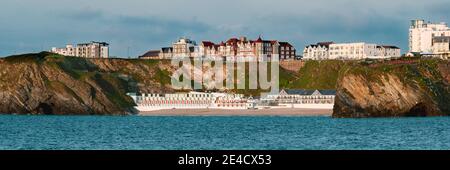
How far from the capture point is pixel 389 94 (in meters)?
172

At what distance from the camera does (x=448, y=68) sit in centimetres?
19550

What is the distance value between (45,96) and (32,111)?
457cm

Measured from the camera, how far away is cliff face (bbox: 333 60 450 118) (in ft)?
562

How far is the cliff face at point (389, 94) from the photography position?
17138 centimetres
